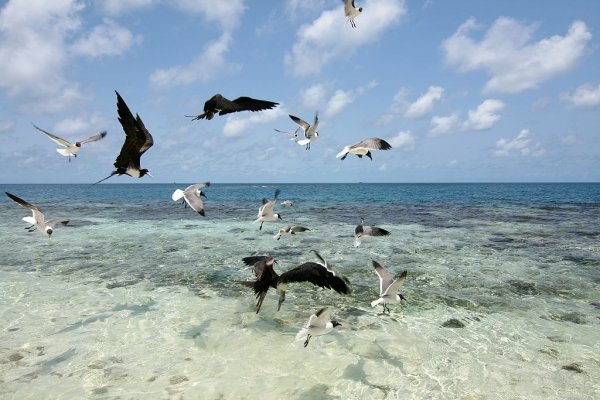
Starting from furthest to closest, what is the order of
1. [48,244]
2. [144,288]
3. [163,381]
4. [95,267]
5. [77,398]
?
[48,244] → [95,267] → [144,288] → [163,381] → [77,398]

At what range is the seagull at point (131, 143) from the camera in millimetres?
7819

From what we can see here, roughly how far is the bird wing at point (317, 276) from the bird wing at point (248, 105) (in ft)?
13.8

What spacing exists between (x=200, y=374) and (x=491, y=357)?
18.7 feet

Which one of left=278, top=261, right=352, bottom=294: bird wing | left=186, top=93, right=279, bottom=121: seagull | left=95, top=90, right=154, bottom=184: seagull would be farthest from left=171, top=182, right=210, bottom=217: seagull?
left=278, top=261, right=352, bottom=294: bird wing

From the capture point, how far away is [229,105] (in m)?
9.31

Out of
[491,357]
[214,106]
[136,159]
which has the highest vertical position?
[214,106]

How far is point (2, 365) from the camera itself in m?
7.68

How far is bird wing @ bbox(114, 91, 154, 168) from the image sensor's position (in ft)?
25.5

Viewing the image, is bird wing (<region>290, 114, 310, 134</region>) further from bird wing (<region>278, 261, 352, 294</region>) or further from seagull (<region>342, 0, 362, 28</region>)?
bird wing (<region>278, 261, 352, 294</region>)

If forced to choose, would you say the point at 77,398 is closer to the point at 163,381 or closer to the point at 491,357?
the point at 163,381

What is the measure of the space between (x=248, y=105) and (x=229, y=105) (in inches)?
24.4

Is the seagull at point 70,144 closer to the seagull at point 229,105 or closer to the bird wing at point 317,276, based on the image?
the seagull at point 229,105

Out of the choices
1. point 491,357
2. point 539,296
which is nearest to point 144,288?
point 491,357

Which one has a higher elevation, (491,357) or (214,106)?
(214,106)
